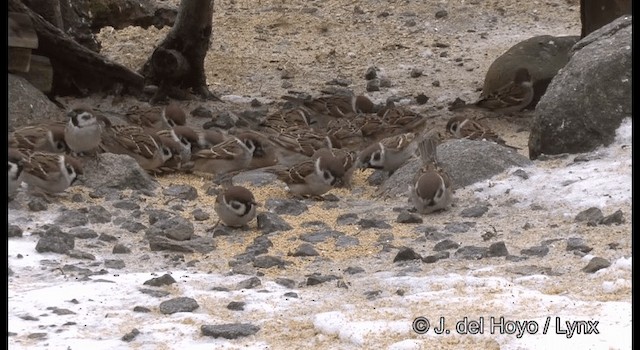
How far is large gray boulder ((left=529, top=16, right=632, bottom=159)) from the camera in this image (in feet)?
30.8

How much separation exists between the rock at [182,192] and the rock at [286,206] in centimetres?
56

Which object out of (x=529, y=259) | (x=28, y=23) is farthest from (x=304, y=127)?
(x=529, y=259)

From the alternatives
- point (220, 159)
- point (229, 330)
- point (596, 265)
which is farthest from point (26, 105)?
point (596, 265)

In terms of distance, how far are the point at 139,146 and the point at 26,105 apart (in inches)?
53.8

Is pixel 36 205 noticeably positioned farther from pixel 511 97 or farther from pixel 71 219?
pixel 511 97

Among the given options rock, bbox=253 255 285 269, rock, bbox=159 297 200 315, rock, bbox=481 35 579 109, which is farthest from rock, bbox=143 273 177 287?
rock, bbox=481 35 579 109

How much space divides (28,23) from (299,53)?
235 inches

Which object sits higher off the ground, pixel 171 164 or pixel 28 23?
pixel 28 23

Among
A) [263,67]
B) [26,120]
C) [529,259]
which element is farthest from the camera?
[263,67]

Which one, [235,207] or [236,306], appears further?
[235,207]

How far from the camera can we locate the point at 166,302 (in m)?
6.29

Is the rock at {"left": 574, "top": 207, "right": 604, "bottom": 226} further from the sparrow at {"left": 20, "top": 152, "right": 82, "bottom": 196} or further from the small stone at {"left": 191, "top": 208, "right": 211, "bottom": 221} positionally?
the sparrow at {"left": 20, "top": 152, "right": 82, "bottom": 196}

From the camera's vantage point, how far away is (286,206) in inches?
356
